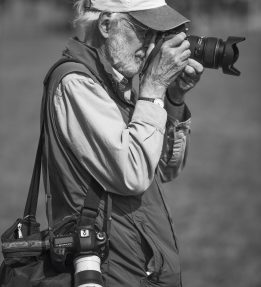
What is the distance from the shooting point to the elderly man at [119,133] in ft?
8.35

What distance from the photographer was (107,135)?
99.1 inches

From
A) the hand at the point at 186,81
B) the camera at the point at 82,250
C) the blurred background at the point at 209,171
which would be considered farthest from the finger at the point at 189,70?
the camera at the point at 82,250

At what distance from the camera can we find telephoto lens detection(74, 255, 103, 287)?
8.04 ft

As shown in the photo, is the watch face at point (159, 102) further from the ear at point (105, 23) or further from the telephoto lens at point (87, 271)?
the telephoto lens at point (87, 271)

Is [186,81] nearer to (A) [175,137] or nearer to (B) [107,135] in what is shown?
(A) [175,137]

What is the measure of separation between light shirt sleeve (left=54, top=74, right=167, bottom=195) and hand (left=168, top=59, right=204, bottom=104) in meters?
0.37

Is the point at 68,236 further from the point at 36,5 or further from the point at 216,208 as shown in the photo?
the point at 36,5

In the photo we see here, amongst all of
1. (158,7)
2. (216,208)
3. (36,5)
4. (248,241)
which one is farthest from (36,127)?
(36,5)

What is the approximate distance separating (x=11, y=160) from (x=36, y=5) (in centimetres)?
5131

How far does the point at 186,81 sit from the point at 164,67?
14.0 inches

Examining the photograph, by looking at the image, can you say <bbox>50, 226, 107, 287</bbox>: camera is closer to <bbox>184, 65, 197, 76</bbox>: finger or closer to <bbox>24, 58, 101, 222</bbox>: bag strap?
<bbox>24, 58, 101, 222</bbox>: bag strap

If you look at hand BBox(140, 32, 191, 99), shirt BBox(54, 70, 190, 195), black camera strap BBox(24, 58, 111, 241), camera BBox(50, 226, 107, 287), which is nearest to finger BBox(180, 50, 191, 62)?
hand BBox(140, 32, 191, 99)

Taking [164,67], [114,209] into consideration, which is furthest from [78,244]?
[164,67]

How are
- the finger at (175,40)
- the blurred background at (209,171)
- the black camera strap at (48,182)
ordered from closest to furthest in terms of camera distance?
the black camera strap at (48,182) < the finger at (175,40) < the blurred background at (209,171)
